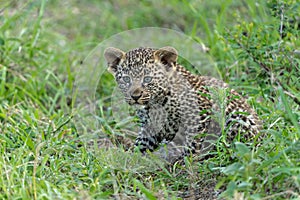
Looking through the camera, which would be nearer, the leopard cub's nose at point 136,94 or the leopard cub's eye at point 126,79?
the leopard cub's nose at point 136,94

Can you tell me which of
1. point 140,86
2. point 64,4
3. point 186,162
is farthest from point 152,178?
point 64,4

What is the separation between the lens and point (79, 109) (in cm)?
866

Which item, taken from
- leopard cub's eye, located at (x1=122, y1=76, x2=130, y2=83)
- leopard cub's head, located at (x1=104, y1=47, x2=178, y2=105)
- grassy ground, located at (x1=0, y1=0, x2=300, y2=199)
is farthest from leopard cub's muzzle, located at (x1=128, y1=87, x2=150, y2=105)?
grassy ground, located at (x1=0, y1=0, x2=300, y2=199)

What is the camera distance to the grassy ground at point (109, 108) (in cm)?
566

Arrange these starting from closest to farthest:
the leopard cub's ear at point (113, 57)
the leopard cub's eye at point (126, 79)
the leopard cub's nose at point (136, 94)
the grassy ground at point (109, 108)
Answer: the grassy ground at point (109, 108), the leopard cub's nose at point (136, 94), the leopard cub's eye at point (126, 79), the leopard cub's ear at point (113, 57)

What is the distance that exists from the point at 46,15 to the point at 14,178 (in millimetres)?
5879

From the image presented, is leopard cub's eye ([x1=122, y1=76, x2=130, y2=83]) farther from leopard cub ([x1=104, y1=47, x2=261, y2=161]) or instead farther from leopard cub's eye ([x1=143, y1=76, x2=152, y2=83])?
leopard cub's eye ([x1=143, y1=76, x2=152, y2=83])

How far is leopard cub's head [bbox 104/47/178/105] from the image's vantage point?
6.61m

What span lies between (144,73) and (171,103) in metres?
0.46

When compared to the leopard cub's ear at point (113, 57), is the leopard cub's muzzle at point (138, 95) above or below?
below

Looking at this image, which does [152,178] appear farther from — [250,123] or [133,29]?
[133,29]

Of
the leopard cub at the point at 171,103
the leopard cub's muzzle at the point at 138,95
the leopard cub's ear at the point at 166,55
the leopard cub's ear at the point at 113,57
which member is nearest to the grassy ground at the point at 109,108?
the leopard cub at the point at 171,103

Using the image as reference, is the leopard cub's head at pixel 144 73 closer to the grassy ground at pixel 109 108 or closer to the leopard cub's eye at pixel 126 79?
the leopard cub's eye at pixel 126 79

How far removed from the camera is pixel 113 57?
6.95m
